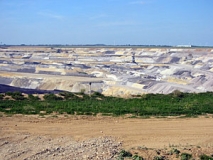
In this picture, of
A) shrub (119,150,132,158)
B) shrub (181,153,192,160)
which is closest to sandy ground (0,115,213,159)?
shrub (119,150,132,158)

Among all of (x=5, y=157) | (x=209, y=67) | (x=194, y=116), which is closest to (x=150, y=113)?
(x=194, y=116)

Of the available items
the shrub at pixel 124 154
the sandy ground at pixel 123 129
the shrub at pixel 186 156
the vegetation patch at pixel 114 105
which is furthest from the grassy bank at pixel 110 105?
the shrub at pixel 186 156

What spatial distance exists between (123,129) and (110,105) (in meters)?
5.88

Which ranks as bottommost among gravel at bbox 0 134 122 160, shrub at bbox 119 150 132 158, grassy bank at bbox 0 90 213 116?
grassy bank at bbox 0 90 213 116

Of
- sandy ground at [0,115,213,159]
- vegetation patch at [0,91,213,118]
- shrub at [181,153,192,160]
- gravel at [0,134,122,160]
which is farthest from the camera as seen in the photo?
vegetation patch at [0,91,213,118]

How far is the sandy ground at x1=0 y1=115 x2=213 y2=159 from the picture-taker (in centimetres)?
1366

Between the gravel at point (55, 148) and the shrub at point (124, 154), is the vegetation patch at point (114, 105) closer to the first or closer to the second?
the gravel at point (55, 148)

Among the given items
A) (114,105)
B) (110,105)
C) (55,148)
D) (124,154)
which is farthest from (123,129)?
(114,105)

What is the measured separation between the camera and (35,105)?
67.8 ft

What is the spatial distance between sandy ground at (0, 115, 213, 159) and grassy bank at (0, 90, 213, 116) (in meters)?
1.44

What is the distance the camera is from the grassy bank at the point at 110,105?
19203mm

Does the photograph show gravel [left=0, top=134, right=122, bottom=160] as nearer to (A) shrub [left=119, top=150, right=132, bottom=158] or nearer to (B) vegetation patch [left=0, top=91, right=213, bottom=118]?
(A) shrub [left=119, top=150, right=132, bottom=158]

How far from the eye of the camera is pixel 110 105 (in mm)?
21297

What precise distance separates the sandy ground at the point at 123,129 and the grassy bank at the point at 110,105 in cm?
144
